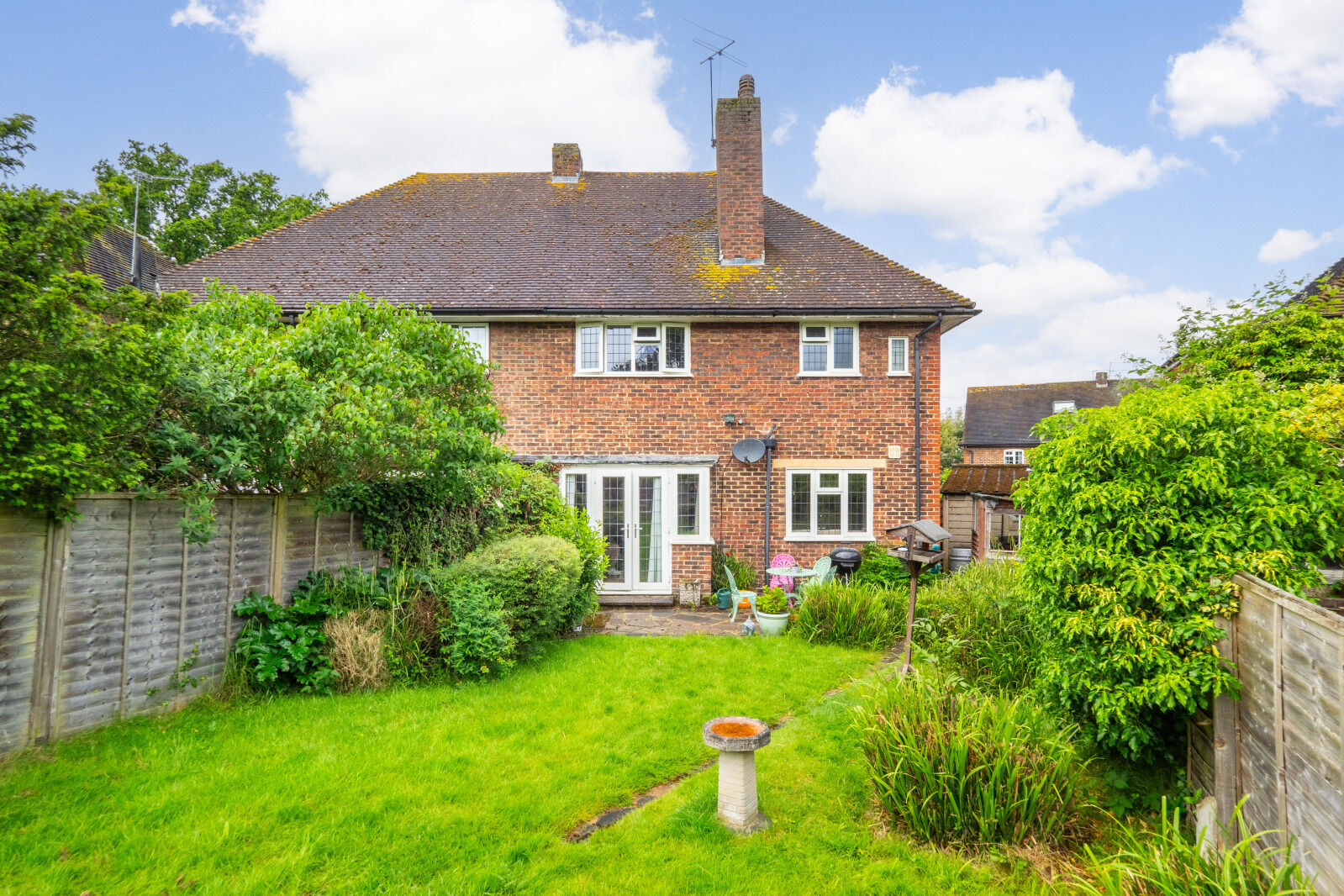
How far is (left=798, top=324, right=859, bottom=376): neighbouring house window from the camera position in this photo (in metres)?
12.5

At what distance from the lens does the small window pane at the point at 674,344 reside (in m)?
12.6

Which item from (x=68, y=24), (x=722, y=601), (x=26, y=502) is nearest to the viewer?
(x=26, y=502)

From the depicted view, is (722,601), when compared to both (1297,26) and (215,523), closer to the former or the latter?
(215,523)

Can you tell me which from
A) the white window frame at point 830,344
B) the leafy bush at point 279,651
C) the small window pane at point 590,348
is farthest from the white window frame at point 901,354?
the leafy bush at point 279,651

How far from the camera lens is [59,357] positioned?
4105 mm

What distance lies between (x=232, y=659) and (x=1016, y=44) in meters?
14.2

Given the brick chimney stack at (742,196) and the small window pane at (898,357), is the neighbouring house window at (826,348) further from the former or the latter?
the brick chimney stack at (742,196)

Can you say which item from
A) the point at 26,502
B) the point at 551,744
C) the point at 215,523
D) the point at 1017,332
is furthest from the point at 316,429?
the point at 1017,332

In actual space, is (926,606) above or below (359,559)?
below

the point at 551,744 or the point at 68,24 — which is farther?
the point at 68,24

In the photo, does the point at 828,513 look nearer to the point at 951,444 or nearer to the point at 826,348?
the point at 826,348

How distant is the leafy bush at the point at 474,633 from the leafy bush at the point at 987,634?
4396 millimetres

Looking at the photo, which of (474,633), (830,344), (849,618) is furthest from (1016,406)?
(474,633)

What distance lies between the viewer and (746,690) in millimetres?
6473
